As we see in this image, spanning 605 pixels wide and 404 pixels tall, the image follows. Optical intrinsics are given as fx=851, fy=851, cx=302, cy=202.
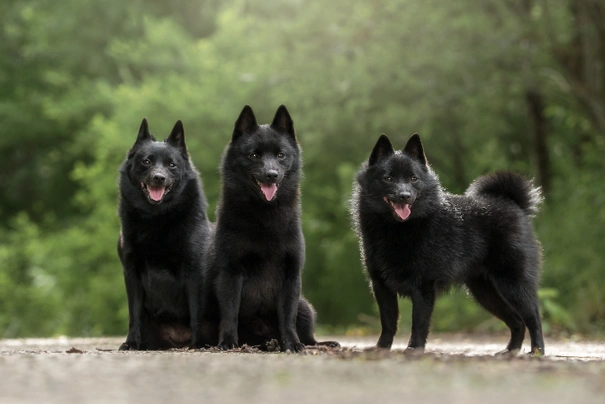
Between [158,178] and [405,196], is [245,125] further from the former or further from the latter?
[405,196]

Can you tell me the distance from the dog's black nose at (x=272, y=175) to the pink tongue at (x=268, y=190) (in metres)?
0.12

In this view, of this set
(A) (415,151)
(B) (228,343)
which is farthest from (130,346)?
(A) (415,151)

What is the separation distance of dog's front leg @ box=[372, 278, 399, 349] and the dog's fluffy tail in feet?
4.30

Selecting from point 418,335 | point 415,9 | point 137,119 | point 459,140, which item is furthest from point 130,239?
point 137,119

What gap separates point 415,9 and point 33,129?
13.8 meters

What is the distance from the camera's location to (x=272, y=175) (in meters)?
6.60

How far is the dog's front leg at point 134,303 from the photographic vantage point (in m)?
7.02

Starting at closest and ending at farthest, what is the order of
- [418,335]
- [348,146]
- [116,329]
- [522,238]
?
[418,335], [522,238], [348,146], [116,329]

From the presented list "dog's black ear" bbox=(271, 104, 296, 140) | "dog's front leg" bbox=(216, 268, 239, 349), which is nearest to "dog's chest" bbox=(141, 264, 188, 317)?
"dog's front leg" bbox=(216, 268, 239, 349)

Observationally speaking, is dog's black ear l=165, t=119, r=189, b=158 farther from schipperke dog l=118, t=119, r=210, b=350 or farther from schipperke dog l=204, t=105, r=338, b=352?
schipperke dog l=204, t=105, r=338, b=352

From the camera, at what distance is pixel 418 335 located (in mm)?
6531

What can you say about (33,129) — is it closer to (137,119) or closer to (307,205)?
(137,119)

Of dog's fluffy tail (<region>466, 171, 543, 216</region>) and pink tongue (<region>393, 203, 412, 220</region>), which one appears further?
dog's fluffy tail (<region>466, 171, 543, 216</region>)

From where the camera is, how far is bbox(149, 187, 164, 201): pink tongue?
23.3 ft
